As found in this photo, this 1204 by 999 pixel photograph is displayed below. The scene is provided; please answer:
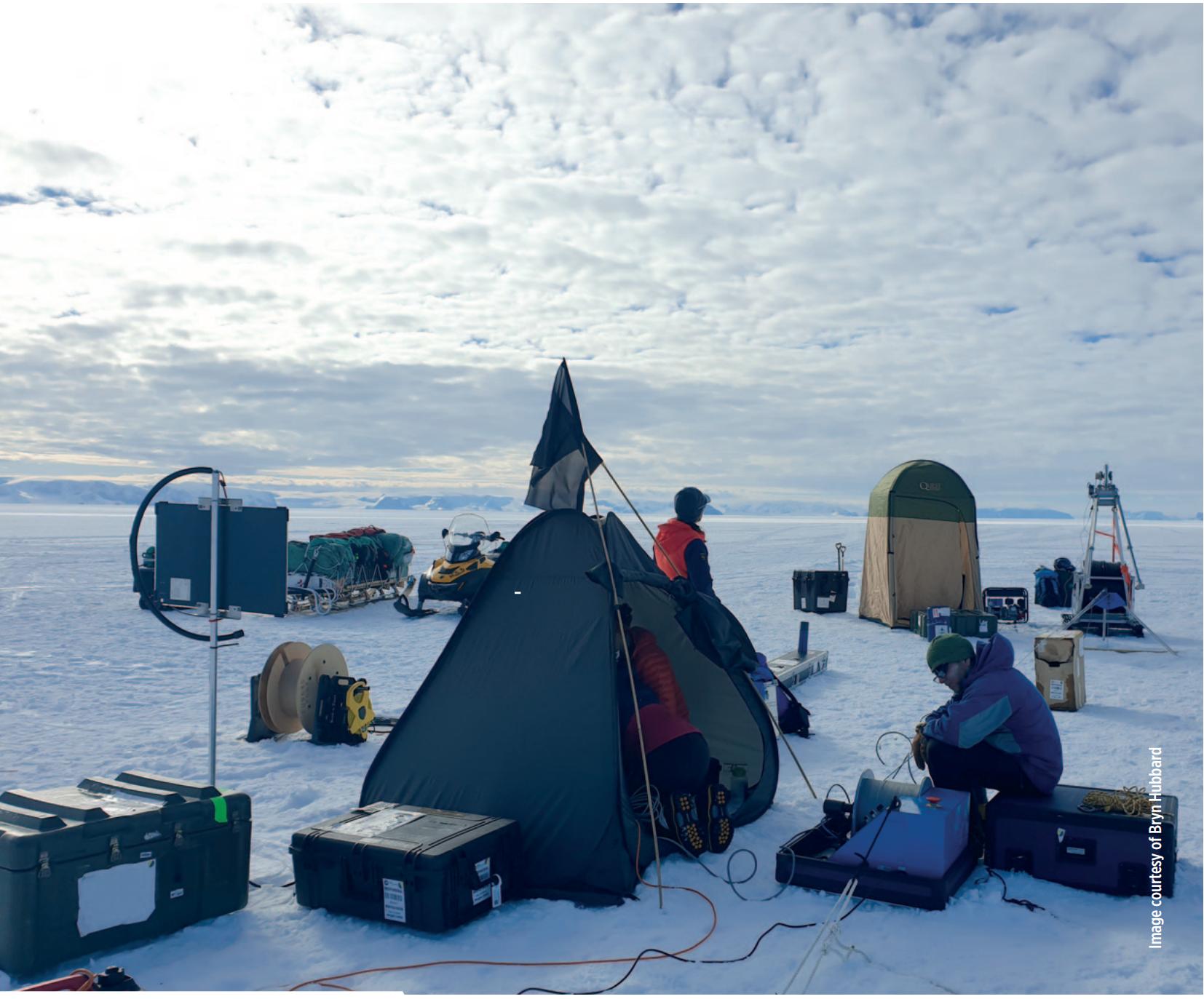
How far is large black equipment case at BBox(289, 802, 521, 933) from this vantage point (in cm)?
427

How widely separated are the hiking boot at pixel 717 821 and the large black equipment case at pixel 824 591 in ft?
37.7

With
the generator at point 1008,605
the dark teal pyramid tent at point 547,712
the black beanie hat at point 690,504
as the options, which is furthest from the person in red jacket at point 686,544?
the generator at point 1008,605

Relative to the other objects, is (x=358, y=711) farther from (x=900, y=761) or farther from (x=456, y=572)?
(x=456, y=572)

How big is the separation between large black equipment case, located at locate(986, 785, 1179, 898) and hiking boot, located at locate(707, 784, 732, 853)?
1.40 meters

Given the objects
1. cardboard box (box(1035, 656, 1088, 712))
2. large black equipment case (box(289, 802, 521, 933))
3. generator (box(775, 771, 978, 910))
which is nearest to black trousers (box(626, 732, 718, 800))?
generator (box(775, 771, 978, 910))

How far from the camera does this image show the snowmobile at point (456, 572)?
630 inches

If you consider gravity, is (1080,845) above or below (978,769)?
below

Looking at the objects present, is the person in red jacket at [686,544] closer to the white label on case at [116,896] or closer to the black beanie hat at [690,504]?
the black beanie hat at [690,504]

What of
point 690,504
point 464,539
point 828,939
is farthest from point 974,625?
point 828,939

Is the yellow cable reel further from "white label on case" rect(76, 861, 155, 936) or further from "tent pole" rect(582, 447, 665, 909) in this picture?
"white label on case" rect(76, 861, 155, 936)

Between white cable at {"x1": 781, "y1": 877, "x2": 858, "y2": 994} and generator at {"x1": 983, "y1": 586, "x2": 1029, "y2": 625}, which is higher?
generator at {"x1": 983, "y1": 586, "x2": 1029, "y2": 625}

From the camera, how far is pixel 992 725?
5.09m

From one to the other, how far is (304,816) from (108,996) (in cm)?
264

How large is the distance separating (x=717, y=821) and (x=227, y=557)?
3.18 meters
